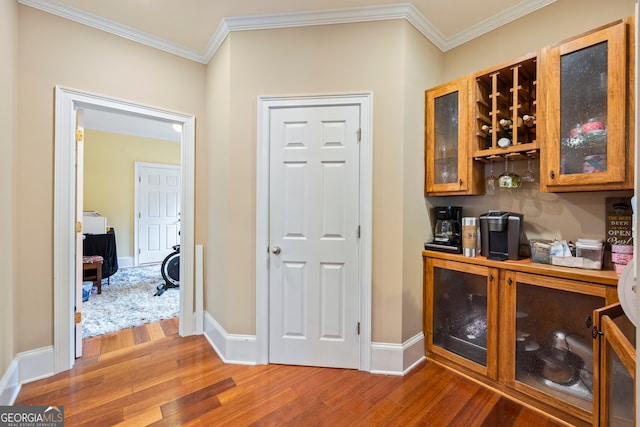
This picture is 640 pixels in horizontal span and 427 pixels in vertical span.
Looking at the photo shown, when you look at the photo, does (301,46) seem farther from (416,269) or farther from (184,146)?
(416,269)

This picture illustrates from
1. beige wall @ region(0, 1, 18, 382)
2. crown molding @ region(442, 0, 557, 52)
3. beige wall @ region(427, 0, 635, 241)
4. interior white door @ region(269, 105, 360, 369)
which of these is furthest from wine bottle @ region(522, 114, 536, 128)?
beige wall @ region(0, 1, 18, 382)

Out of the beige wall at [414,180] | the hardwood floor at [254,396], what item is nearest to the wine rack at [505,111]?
the beige wall at [414,180]

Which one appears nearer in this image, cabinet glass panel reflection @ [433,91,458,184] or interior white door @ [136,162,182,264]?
cabinet glass panel reflection @ [433,91,458,184]

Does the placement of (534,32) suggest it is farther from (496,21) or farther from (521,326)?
(521,326)

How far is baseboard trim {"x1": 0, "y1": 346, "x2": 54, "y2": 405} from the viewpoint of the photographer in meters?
A: 1.70

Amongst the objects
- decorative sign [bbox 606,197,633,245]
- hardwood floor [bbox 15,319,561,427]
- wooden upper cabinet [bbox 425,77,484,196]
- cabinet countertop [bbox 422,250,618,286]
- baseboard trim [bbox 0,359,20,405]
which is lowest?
hardwood floor [bbox 15,319,561,427]

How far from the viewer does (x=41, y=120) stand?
1997mm

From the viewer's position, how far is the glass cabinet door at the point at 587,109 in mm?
1452

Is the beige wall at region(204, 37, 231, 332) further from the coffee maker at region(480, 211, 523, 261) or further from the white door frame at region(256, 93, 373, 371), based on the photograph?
the coffee maker at region(480, 211, 523, 261)

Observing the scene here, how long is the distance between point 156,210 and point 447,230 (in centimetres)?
581

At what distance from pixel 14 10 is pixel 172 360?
2734 mm

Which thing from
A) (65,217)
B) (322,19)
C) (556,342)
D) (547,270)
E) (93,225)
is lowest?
(556,342)

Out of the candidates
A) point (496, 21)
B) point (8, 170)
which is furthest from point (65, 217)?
point (496, 21)

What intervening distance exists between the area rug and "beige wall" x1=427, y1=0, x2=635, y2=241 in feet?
10.7
